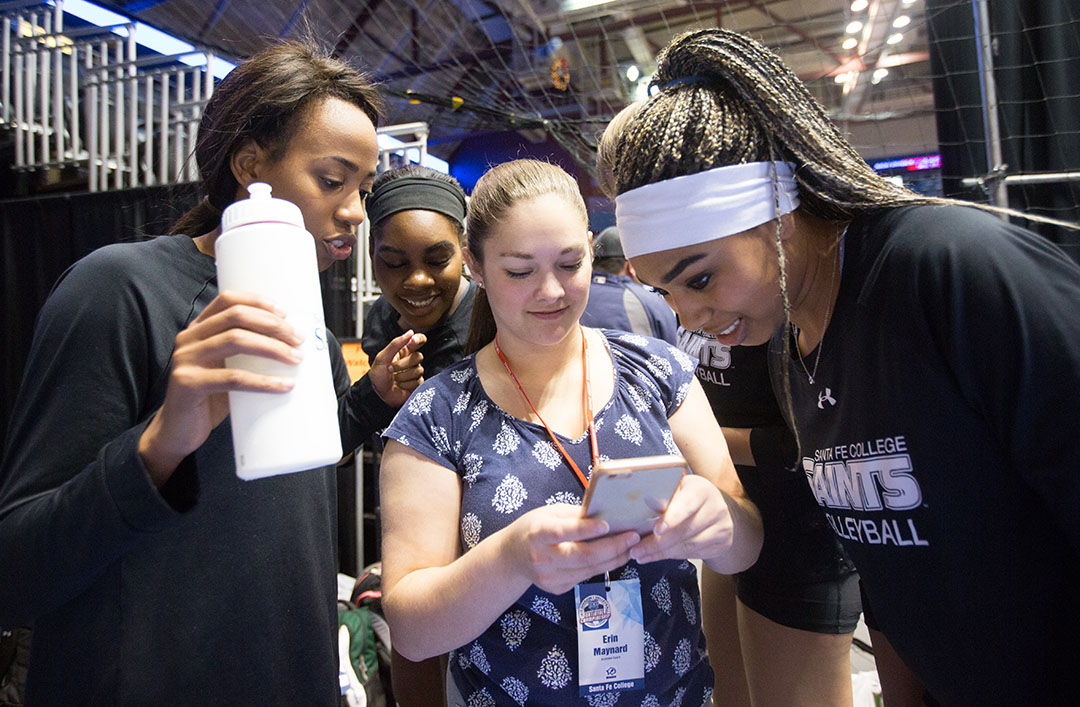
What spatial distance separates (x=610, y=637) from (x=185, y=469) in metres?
0.69

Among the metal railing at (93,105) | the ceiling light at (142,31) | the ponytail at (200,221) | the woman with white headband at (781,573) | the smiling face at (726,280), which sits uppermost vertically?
the ceiling light at (142,31)

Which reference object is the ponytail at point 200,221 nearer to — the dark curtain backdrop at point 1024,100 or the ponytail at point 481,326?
the ponytail at point 481,326

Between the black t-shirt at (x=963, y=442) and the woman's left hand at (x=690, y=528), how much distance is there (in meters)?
0.21

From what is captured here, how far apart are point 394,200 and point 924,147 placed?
4.42 meters

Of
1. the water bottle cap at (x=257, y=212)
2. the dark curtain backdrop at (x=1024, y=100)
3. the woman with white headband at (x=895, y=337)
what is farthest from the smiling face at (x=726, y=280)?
the dark curtain backdrop at (x=1024, y=100)

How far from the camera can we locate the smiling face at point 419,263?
203cm

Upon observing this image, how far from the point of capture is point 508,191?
4.34ft

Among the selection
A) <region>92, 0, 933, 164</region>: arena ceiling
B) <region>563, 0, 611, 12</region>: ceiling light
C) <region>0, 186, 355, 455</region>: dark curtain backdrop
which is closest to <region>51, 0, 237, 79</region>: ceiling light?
<region>92, 0, 933, 164</region>: arena ceiling

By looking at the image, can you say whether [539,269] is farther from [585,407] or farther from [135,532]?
[135,532]

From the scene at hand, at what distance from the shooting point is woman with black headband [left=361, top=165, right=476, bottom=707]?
80.0 inches

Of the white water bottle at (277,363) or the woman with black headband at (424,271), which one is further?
the woman with black headband at (424,271)

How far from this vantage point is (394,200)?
207 cm

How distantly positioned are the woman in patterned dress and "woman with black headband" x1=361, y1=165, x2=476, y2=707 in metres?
0.65

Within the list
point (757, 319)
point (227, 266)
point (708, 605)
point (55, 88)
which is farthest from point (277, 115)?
point (55, 88)
